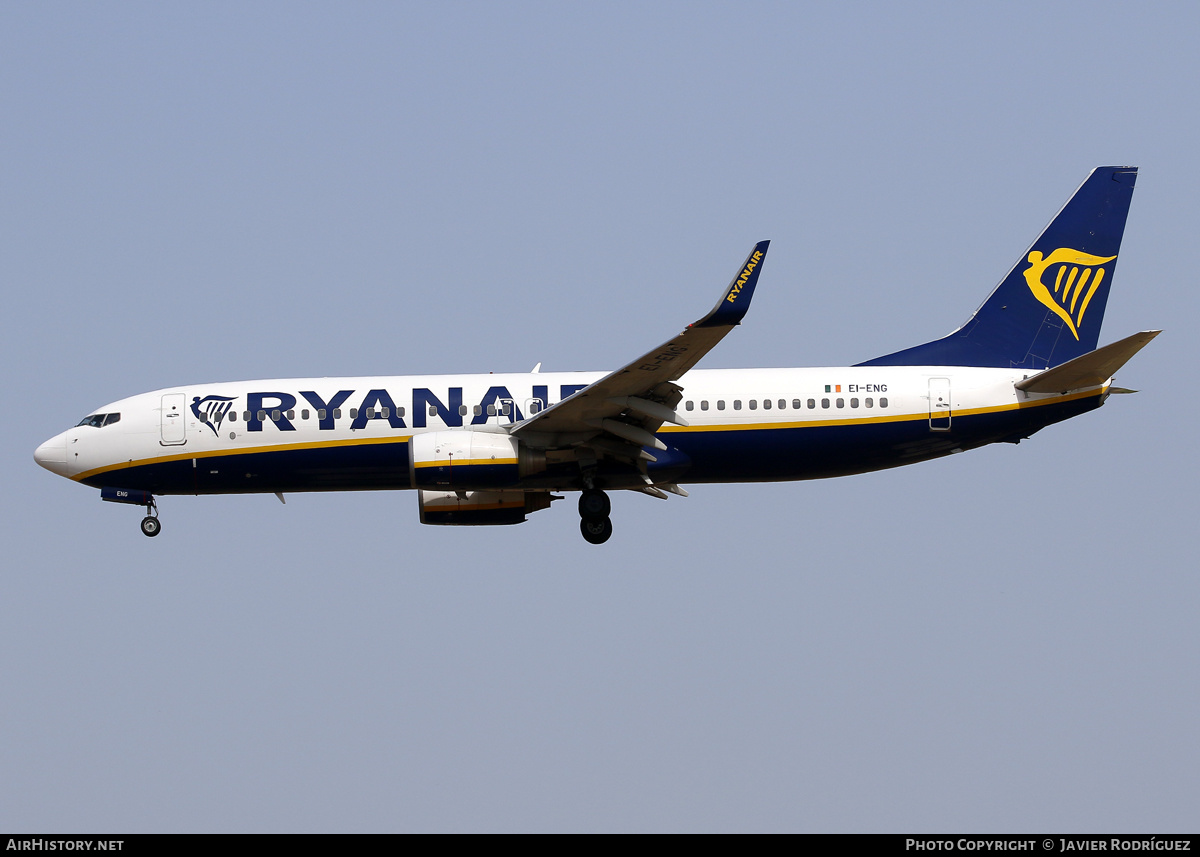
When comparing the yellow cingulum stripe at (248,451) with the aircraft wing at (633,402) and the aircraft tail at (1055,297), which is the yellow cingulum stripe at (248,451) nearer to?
the aircraft wing at (633,402)

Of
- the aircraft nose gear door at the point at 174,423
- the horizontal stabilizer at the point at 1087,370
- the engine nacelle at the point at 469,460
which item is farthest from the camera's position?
the aircraft nose gear door at the point at 174,423

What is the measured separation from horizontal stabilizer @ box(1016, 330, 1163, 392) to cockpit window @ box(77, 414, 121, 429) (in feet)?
66.9

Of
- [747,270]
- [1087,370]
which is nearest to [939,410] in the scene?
Answer: [1087,370]

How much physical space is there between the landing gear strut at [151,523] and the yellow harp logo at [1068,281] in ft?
69.7

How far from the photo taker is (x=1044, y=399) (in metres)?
30.4

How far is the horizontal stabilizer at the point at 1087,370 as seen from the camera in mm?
28141

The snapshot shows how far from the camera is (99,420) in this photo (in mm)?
32062

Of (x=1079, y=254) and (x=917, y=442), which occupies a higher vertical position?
(x=1079, y=254)

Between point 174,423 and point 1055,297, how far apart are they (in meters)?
20.8

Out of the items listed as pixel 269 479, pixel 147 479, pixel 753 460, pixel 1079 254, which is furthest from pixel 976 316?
pixel 147 479

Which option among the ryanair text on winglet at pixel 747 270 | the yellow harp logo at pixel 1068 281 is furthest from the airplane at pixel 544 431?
the ryanair text on winglet at pixel 747 270

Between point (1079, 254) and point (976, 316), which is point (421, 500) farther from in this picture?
point (1079, 254)
